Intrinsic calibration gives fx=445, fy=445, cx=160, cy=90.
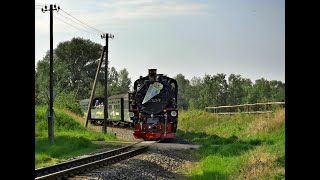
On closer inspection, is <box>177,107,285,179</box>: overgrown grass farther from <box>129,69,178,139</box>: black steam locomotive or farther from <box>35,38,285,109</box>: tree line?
<box>35,38,285,109</box>: tree line

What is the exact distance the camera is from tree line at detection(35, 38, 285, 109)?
2499 inches

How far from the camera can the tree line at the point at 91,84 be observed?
2499 inches

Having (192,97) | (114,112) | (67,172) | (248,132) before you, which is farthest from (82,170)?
(192,97)

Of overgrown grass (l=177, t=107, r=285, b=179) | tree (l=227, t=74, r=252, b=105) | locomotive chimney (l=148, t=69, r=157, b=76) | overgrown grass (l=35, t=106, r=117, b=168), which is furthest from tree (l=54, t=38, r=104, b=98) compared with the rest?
locomotive chimney (l=148, t=69, r=157, b=76)

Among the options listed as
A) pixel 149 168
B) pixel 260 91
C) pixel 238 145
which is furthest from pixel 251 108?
pixel 260 91

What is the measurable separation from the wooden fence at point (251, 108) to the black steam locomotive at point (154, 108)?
6.11 metres

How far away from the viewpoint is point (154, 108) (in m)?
24.0

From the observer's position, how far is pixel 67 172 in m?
11.3

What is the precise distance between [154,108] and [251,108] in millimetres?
10801

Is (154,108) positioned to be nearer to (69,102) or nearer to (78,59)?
(69,102)

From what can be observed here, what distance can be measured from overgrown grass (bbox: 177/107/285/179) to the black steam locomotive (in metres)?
2.31
